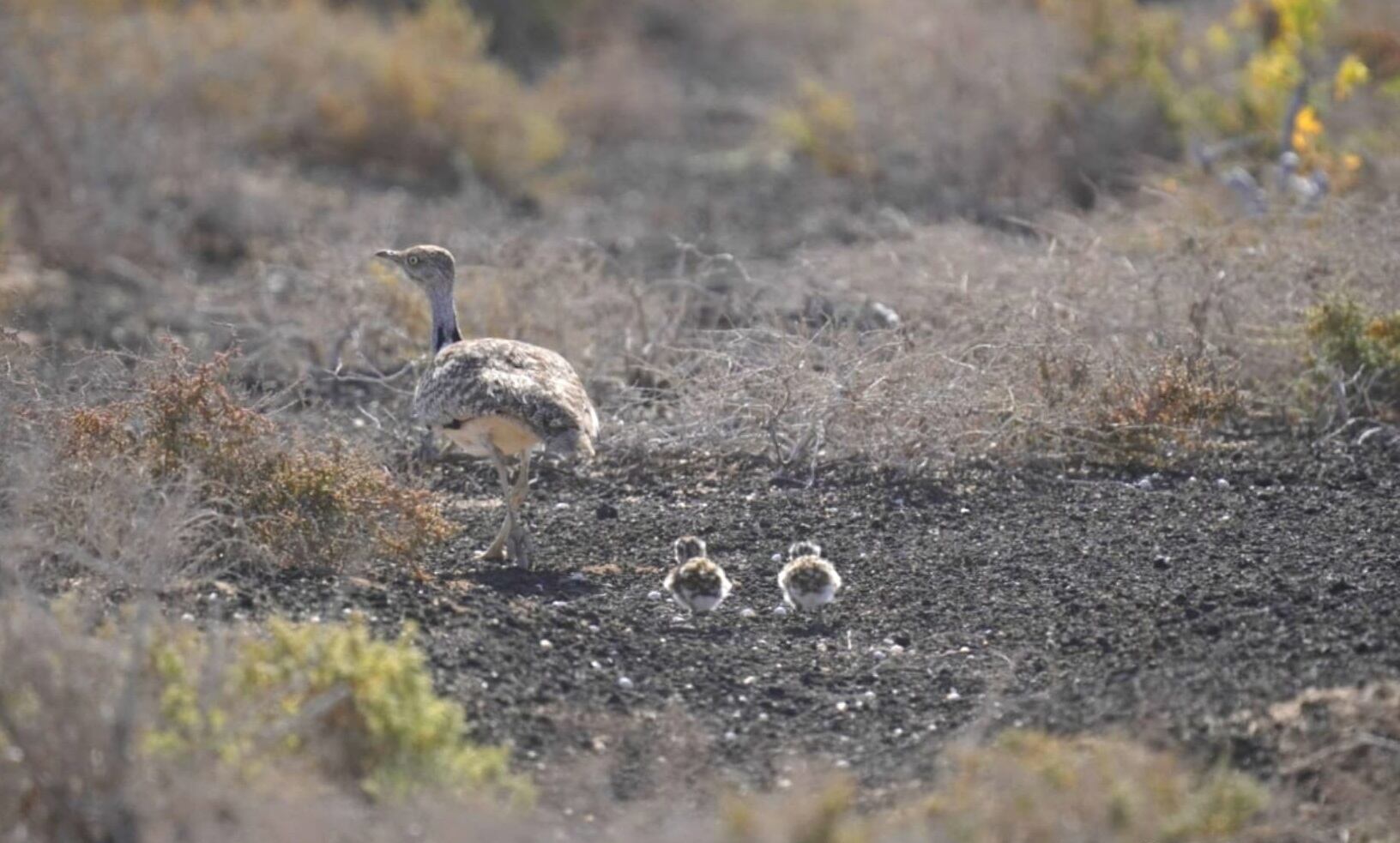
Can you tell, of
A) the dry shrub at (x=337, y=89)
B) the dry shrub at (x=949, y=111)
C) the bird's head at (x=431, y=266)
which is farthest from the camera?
the dry shrub at (x=337, y=89)

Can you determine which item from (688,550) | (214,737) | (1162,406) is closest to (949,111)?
(1162,406)

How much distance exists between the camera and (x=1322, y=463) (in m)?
10.0

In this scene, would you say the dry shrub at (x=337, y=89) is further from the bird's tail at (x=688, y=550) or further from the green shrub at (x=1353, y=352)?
the bird's tail at (x=688, y=550)

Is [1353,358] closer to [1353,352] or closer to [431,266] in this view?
[1353,352]

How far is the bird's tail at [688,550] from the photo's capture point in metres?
8.55

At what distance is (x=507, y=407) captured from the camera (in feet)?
26.6

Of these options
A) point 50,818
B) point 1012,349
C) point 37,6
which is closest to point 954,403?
point 1012,349

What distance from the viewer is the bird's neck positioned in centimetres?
947

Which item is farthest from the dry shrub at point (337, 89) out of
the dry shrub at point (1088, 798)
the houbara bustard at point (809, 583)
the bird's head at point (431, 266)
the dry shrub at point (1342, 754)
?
the dry shrub at point (1088, 798)

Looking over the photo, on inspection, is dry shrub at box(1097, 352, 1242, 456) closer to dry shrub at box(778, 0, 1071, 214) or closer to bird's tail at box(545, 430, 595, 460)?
bird's tail at box(545, 430, 595, 460)

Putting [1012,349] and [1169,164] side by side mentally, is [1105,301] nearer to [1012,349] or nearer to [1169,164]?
[1012,349]

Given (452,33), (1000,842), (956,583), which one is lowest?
(452,33)

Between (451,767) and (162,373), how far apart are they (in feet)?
11.6

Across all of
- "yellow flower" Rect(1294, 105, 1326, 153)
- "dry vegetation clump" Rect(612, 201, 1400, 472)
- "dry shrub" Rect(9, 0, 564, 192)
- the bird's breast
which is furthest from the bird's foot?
"dry shrub" Rect(9, 0, 564, 192)
